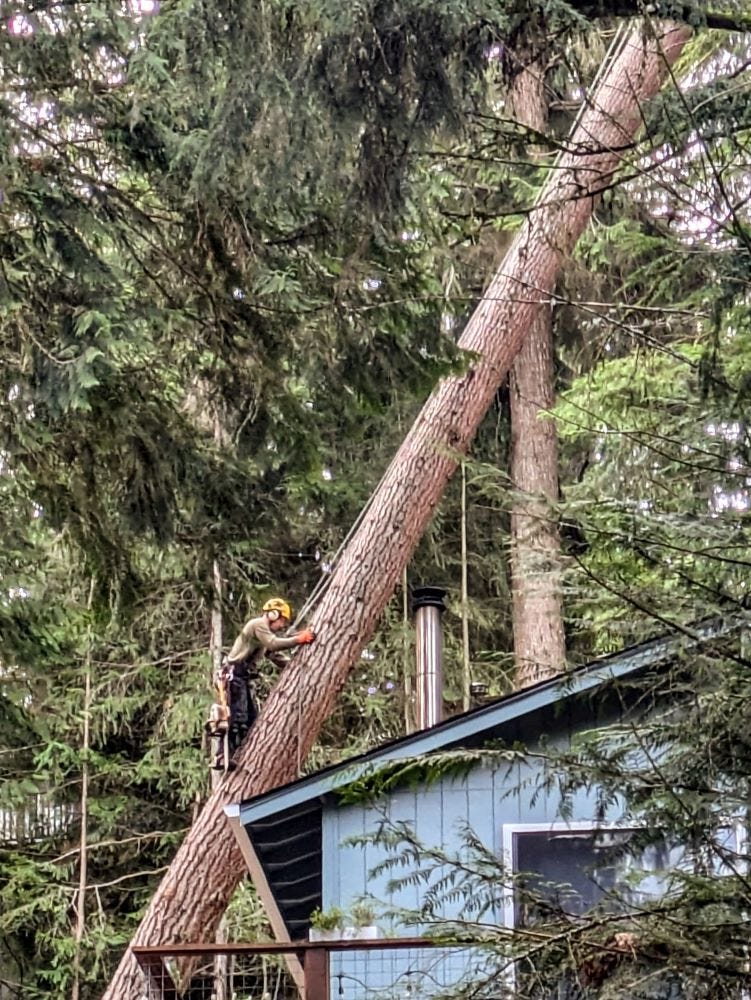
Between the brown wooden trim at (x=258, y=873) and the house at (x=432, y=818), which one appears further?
the brown wooden trim at (x=258, y=873)

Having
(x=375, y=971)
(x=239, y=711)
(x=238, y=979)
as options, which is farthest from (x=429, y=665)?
(x=238, y=979)

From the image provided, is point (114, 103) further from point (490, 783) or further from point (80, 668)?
point (80, 668)

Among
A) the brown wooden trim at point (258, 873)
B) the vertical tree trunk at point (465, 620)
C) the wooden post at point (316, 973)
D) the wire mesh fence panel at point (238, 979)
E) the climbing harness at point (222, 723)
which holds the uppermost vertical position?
the vertical tree trunk at point (465, 620)

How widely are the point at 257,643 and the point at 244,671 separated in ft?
0.82

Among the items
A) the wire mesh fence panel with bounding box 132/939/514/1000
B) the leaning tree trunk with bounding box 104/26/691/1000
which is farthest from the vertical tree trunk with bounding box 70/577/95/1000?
the leaning tree trunk with bounding box 104/26/691/1000

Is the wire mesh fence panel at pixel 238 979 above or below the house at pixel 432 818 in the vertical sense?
below

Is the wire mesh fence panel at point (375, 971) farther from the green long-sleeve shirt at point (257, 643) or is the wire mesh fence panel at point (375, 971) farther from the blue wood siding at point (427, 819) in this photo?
the green long-sleeve shirt at point (257, 643)

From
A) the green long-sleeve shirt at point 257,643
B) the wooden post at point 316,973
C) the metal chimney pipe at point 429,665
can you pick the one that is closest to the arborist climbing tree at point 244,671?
the green long-sleeve shirt at point 257,643

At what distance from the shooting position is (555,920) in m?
3.69

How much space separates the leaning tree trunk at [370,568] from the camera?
830cm

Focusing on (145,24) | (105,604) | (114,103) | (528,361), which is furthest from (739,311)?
(528,361)

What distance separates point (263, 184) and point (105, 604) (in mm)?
3873

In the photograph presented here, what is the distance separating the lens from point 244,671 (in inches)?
339

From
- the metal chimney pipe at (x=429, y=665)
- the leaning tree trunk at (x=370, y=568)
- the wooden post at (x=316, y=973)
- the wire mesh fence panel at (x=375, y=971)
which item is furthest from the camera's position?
the metal chimney pipe at (x=429, y=665)
